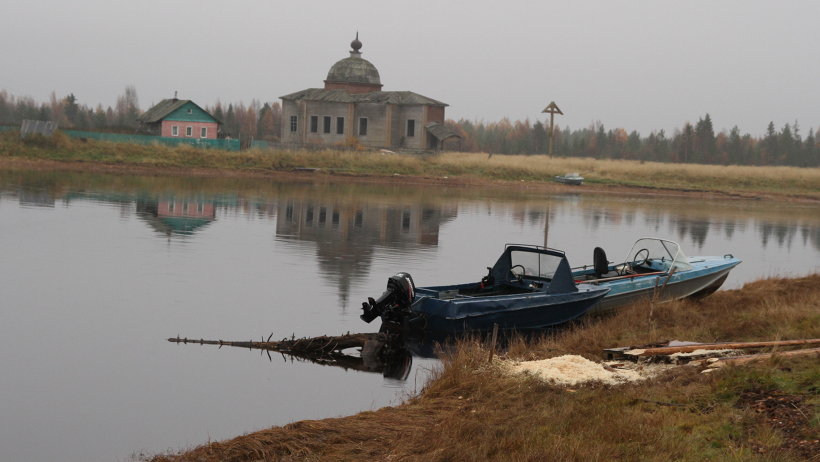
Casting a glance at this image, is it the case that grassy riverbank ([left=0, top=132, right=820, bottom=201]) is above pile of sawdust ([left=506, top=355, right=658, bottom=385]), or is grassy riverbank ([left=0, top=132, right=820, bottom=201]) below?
above

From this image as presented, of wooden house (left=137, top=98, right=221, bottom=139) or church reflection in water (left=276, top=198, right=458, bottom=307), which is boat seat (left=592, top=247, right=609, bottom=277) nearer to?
church reflection in water (left=276, top=198, right=458, bottom=307)

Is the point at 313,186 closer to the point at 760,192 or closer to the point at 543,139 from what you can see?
the point at 760,192

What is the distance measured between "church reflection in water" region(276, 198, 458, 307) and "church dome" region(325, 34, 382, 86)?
34428 millimetres

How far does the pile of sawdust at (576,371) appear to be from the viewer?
12359 millimetres

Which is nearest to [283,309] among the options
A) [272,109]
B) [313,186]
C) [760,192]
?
[313,186]

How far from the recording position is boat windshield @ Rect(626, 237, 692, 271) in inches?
867

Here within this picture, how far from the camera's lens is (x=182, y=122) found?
81.7 meters

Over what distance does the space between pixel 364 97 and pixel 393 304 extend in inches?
2553

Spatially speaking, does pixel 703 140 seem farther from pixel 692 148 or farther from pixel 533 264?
pixel 533 264

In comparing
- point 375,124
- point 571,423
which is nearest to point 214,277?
point 571,423

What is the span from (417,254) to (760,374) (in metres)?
19.3

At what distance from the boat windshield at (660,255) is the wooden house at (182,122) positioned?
2510 inches

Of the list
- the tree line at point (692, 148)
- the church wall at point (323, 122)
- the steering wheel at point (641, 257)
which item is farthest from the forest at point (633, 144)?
the steering wheel at point (641, 257)

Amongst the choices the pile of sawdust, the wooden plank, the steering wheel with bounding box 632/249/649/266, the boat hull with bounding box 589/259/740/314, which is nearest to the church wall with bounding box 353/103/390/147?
the steering wheel with bounding box 632/249/649/266
